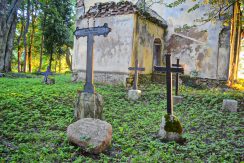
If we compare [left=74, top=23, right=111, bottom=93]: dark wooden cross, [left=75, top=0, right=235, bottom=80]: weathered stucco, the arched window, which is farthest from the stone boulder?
the arched window

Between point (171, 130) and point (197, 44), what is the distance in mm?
10173

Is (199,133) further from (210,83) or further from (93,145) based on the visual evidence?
(210,83)

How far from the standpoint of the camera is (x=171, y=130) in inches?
179

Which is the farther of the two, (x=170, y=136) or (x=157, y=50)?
(x=157, y=50)

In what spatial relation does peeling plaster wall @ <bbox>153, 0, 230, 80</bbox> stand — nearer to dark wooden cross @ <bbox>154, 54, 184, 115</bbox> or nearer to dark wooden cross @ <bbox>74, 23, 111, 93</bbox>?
dark wooden cross @ <bbox>74, 23, 111, 93</bbox>

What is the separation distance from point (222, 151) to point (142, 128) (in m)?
2.01

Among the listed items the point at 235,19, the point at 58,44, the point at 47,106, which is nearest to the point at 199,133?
the point at 47,106

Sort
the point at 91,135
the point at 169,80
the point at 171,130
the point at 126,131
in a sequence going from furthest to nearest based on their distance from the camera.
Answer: the point at 126,131 < the point at 169,80 < the point at 171,130 < the point at 91,135

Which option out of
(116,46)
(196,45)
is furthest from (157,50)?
(116,46)

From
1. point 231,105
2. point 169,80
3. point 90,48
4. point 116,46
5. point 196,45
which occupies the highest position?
point 196,45

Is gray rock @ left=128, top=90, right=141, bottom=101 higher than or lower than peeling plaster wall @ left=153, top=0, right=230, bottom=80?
lower

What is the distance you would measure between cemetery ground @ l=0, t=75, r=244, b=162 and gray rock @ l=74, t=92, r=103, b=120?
0.47 metres

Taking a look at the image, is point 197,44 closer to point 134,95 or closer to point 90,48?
point 134,95

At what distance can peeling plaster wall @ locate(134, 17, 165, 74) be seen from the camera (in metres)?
11.8
